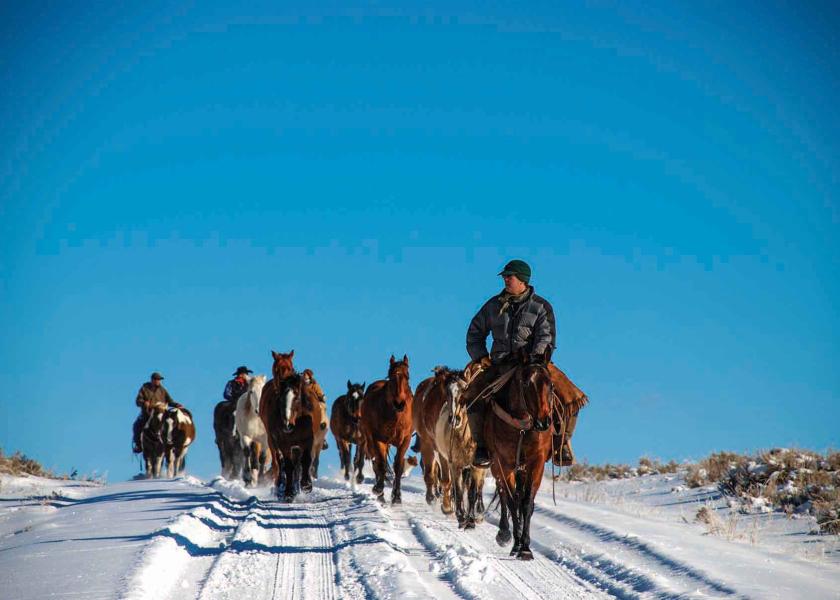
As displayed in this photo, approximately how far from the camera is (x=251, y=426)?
24016 mm

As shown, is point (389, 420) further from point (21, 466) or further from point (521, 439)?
point (21, 466)

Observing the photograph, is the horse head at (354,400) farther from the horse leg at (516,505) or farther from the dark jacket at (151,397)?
the horse leg at (516,505)

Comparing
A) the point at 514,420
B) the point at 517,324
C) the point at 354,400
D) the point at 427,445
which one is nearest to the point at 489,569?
the point at 514,420

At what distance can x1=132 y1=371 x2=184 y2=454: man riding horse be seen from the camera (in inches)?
1178

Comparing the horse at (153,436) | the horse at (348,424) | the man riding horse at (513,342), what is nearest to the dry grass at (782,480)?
the man riding horse at (513,342)

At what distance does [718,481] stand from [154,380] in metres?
18.8

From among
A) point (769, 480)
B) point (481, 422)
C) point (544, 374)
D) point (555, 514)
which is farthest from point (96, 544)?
point (769, 480)

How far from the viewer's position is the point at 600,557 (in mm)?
9914

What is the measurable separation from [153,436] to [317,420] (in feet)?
39.5

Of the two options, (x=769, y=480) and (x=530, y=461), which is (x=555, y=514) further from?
(x=769, y=480)

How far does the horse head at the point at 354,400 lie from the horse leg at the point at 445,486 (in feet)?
26.5

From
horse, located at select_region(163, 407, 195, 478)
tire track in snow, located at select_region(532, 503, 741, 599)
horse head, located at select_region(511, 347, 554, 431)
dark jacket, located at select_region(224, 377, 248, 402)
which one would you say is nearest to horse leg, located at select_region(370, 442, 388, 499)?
tire track in snow, located at select_region(532, 503, 741, 599)

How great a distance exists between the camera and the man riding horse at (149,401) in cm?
2992

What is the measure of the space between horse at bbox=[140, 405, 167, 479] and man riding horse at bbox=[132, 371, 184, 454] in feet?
0.43
